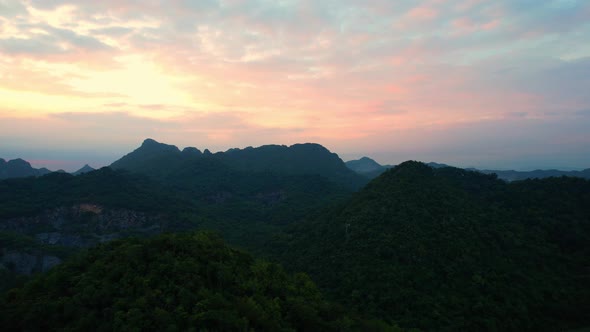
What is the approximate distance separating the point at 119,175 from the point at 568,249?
70645 millimetres

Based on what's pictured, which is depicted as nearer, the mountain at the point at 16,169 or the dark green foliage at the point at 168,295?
the dark green foliage at the point at 168,295

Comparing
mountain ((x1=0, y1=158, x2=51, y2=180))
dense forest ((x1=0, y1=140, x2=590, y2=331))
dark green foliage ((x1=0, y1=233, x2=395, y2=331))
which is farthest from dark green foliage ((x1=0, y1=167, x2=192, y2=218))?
mountain ((x1=0, y1=158, x2=51, y2=180))

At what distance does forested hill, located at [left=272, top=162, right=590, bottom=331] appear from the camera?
23250 millimetres

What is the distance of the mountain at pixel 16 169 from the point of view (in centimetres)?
10239

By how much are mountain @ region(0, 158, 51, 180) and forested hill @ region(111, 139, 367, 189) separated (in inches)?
999

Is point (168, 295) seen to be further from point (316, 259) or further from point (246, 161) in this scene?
point (246, 161)

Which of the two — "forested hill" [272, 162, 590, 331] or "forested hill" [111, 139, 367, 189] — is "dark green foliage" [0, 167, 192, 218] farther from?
"forested hill" [111, 139, 367, 189]

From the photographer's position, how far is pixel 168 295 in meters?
13.3

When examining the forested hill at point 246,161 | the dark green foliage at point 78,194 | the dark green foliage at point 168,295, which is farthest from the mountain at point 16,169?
the dark green foliage at point 168,295

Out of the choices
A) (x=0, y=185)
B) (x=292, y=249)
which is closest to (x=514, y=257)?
(x=292, y=249)

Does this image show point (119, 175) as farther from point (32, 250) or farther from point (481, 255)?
point (481, 255)

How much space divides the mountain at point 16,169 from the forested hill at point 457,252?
104m

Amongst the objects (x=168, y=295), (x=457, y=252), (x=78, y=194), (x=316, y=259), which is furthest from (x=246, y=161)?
(x=168, y=295)

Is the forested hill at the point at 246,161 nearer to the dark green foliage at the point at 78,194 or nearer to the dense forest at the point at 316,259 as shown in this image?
the dark green foliage at the point at 78,194
